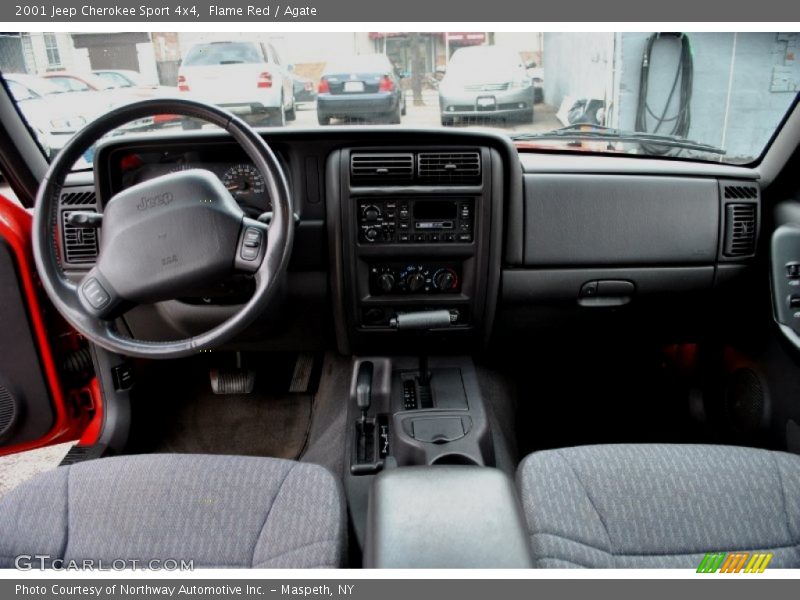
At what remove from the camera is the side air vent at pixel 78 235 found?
1.82m

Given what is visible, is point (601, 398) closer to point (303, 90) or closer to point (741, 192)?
point (741, 192)

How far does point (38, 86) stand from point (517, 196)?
1.62 metres

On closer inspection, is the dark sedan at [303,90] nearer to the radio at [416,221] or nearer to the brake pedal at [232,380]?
the radio at [416,221]

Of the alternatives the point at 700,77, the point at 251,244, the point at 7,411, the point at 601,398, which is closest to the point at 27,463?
the point at 7,411

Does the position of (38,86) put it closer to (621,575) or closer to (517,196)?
(517,196)

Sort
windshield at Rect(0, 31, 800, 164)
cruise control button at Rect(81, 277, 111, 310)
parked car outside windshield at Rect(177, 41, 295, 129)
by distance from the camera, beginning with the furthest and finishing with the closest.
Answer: parked car outside windshield at Rect(177, 41, 295, 129), windshield at Rect(0, 31, 800, 164), cruise control button at Rect(81, 277, 111, 310)

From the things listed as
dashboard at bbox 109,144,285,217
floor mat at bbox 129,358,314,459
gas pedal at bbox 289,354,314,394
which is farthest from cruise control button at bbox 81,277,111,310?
gas pedal at bbox 289,354,314,394

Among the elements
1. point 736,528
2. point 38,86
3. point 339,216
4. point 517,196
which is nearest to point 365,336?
point 339,216

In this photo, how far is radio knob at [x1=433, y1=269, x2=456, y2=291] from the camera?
1.88 m

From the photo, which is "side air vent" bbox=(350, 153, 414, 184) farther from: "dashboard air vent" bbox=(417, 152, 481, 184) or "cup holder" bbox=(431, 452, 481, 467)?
"cup holder" bbox=(431, 452, 481, 467)

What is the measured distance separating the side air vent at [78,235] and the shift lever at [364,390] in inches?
37.2

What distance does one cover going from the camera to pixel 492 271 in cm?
186

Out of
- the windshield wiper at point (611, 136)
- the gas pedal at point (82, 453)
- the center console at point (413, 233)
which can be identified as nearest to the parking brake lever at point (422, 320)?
the center console at point (413, 233)

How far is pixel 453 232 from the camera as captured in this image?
1.79 meters
